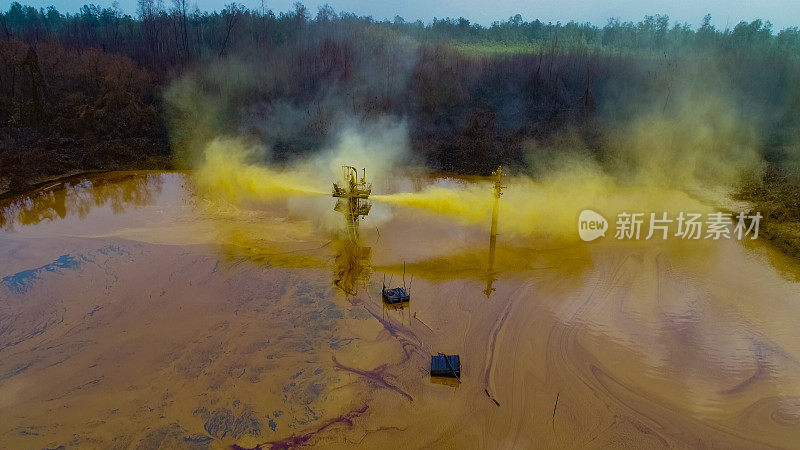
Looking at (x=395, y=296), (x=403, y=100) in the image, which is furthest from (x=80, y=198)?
(x=403, y=100)

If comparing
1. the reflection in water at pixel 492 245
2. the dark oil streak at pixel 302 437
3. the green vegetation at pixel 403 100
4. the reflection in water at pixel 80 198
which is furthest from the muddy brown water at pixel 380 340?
the green vegetation at pixel 403 100

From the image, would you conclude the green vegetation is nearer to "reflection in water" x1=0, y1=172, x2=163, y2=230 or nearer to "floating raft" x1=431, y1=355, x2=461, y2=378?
"reflection in water" x1=0, y1=172, x2=163, y2=230

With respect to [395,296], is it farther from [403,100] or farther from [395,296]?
[403,100]

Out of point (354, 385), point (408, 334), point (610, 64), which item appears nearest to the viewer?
point (354, 385)

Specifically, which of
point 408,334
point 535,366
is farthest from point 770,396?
point 408,334

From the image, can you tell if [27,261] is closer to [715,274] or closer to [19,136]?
[19,136]

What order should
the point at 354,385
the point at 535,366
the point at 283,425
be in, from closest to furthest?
1. the point at 283,425
2. the point at 354,385
3. the point at 535,366

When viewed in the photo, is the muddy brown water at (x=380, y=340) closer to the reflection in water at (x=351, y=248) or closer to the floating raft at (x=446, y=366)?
the reflection in water at (x=351, y=248)

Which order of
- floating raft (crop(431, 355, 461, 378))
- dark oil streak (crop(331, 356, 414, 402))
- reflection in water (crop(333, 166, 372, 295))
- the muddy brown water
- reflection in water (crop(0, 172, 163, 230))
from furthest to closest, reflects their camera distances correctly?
1. reflection in water (crop(0, 172, 163, 230))
2. reflection in water (crop(333, 166, 372, 295))
3. floating raft (crop(431, 355, 461, 378))
4. dark oil streak (crop(331, 356, 414, 402))
5. the muddy brown water

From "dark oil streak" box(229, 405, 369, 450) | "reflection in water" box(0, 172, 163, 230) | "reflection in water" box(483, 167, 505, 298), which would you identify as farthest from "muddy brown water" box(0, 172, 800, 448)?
"reflection in water" box(0, 172, 163, 230)
